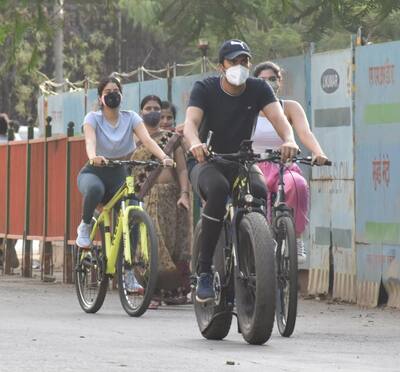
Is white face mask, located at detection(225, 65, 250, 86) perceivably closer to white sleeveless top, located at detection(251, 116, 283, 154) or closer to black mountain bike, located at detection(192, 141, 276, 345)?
black mountain bike, located at detection(192, 141, 276, 345)

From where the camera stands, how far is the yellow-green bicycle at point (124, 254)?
1208 centimetres

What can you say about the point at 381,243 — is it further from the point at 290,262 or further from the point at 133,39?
the point at 133,39

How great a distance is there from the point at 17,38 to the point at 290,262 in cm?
843

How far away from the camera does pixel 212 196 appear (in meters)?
9.88

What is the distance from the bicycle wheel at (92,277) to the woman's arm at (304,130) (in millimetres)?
1840

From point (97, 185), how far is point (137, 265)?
A: 2.71 ft

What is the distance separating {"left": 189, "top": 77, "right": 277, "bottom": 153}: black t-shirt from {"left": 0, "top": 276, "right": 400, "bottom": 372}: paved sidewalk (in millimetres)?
1181

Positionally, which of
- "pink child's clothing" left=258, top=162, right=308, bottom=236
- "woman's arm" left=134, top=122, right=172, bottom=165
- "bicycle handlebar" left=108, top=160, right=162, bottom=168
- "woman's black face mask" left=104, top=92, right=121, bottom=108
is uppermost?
"woman's black face mask" left=104, top=92, right=121, bottom=108

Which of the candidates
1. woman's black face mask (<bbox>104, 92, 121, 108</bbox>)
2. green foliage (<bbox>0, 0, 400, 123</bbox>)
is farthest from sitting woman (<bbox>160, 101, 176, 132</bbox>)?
green foliage (<bbox>0, 0, 400, 123</bbox>)

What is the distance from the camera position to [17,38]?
57.5 ft

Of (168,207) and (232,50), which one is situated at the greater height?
(232,50)

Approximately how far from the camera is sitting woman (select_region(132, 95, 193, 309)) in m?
13.8

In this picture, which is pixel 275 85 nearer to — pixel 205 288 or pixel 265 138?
pixel 265 138

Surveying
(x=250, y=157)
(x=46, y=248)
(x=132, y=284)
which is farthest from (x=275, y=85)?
(x=46, y=248)
